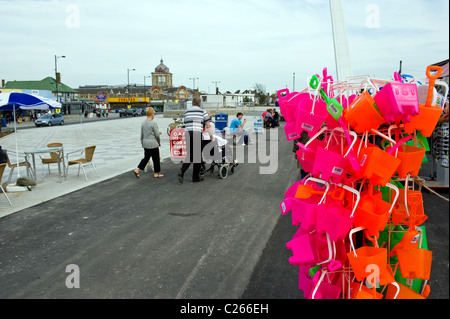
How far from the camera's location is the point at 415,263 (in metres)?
2.01

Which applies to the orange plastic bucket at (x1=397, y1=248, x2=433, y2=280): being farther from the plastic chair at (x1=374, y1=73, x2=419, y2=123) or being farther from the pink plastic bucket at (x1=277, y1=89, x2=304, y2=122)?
the pink plastic bucket at (x1=277, y1=89, x2=304, y2=122)

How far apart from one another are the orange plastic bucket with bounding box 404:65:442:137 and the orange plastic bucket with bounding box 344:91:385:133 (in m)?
0.16

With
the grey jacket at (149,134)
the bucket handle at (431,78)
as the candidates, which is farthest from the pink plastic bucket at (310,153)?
the grey jacket at (149,134)

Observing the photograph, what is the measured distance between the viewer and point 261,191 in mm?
8219

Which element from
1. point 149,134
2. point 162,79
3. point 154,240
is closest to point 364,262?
point 154,240

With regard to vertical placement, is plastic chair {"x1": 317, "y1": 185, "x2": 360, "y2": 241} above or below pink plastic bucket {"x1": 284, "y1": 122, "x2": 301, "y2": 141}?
below

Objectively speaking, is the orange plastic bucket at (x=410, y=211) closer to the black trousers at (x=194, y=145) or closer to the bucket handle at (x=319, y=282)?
the bucket handle at (x=319, y=282)

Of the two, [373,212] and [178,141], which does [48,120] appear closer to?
[178,141]

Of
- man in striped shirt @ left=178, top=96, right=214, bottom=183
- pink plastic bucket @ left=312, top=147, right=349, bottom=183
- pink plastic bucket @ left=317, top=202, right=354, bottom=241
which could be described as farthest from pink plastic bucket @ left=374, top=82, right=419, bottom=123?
man in striped shirt @ left=178, top=96, right=214, bottom=183

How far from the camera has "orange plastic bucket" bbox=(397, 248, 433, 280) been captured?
2.00 m

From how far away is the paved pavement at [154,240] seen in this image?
153 inches

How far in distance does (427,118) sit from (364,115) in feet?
1.05
